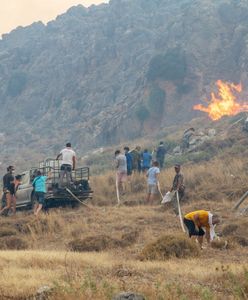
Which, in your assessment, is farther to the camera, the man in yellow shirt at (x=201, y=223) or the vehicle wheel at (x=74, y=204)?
the vehicle wheel at (x=74, y=204)

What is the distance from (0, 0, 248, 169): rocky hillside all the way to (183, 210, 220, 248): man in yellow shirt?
46717mm

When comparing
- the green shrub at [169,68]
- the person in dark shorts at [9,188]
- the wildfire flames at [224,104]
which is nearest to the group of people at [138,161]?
the person in dark shorts at [9,188]

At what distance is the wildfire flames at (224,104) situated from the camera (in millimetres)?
49844

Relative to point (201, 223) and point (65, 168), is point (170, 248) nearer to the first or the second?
point (201, 223)

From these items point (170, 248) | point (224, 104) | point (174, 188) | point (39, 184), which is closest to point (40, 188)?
point (39, 184)

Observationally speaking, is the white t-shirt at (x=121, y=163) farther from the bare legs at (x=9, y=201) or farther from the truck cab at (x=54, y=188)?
the bare legs at (x=9, y=201)

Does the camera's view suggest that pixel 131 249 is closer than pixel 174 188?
Yes

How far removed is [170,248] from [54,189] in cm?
875

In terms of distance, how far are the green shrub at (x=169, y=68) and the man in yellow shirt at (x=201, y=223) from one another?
1947 inches

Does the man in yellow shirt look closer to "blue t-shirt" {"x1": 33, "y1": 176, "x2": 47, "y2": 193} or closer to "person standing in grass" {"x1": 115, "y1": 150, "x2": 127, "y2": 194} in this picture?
"blue t-shirt" {"x1": 33, "y1": 176, "x2": 47, "y2": 193}

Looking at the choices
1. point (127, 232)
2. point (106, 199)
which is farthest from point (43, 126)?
point (127, 232)

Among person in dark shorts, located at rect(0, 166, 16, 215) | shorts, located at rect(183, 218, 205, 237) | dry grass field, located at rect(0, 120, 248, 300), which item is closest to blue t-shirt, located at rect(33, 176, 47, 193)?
dry grass field, located at rect(0, 120, 248, 300)

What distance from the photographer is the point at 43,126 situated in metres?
78.2

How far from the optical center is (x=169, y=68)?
60500 mm
